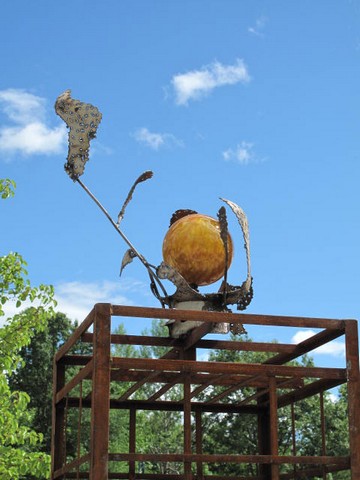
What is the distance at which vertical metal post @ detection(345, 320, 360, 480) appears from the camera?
30.4ft

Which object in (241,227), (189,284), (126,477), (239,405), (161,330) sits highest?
(161,330)

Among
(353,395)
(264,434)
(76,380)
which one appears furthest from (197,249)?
(264,434)

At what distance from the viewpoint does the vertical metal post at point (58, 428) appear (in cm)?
1081

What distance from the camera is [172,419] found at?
45.5 meters

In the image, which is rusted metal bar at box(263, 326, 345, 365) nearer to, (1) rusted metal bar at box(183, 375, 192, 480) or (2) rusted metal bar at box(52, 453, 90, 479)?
(1) rusted metal bar at box(183, 375, 192, 480)

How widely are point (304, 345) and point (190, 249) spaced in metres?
1.86

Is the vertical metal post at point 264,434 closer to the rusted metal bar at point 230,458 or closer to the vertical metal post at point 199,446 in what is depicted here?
the vertical metal post at point 199,446

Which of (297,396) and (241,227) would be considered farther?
(297,396)

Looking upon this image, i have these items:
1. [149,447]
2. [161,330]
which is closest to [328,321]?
[149,447]

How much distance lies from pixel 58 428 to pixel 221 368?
2.86 meters

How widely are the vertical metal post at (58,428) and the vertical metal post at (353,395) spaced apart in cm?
372

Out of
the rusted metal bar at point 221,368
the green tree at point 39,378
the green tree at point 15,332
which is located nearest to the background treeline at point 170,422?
the green tree at point 39,378

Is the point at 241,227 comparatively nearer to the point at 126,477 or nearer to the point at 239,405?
the point at 239,405

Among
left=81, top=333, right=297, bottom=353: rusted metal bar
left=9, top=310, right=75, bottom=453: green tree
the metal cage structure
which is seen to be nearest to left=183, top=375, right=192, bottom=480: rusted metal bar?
the metal cage structure
